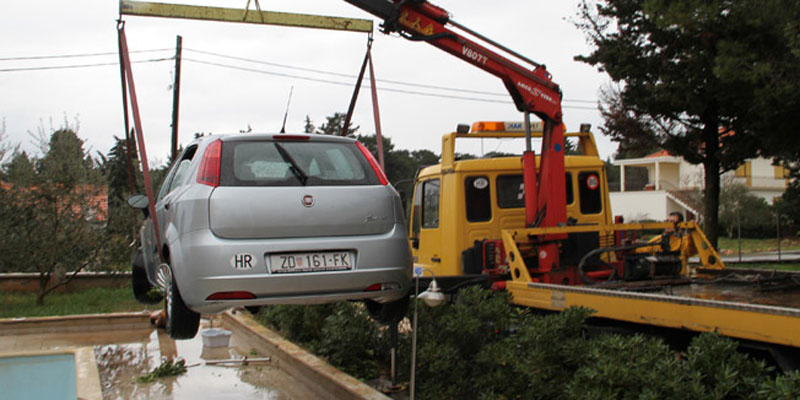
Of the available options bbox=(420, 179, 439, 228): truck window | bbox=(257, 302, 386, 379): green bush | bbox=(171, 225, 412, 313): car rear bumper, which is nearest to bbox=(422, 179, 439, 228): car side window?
bbox=(420, 179, 439, 228): truck window

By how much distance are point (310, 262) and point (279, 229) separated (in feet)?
0.97

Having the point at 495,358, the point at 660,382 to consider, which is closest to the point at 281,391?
the point at 495,358

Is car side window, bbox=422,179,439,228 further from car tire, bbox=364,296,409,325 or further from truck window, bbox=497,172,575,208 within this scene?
car tire, bbox=364,296,409,325

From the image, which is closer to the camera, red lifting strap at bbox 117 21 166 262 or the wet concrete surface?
red lifting strap at bbox 117 21 166 262

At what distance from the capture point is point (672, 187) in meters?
45.5

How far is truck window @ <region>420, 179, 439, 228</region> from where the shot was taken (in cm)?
916

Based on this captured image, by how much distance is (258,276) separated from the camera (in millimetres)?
4609

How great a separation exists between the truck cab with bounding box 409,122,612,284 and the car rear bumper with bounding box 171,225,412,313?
3137 mm

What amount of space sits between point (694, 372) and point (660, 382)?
214mm

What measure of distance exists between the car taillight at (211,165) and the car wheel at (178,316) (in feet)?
2.55

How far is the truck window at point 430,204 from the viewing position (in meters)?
9.16

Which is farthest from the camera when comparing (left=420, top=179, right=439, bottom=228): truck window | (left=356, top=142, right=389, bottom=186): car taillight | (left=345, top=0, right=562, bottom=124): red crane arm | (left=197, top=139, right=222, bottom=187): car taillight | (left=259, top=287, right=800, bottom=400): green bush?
(left=420, top=179, right=439, bottom=228): truck window

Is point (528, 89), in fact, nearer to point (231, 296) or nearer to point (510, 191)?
point (510, 191)

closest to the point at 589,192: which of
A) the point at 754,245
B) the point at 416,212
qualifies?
the point at 416,212
